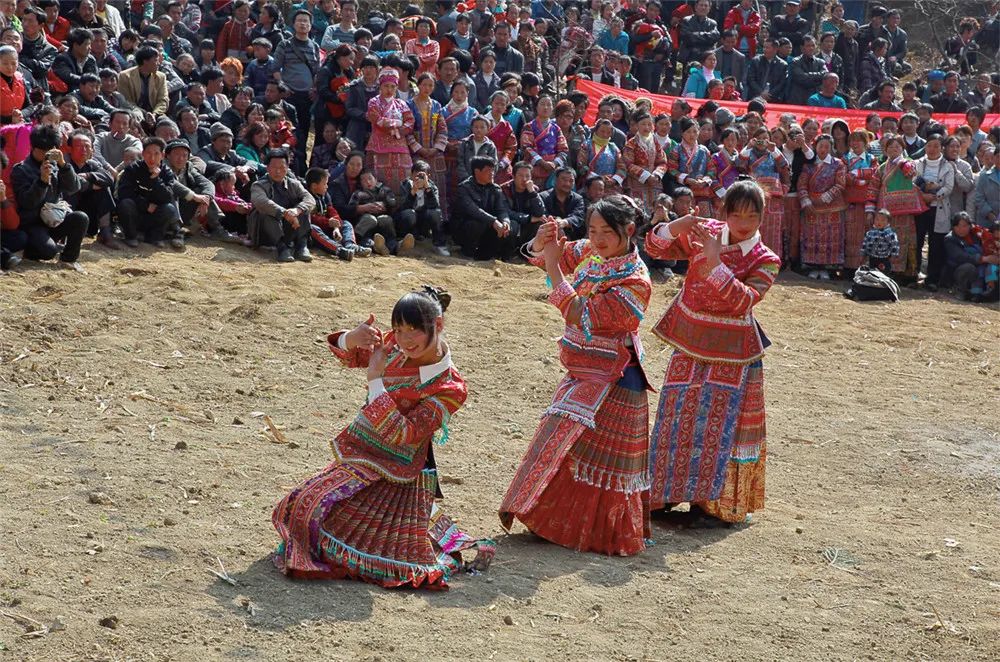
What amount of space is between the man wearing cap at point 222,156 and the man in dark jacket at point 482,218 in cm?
207

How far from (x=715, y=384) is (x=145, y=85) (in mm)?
7759

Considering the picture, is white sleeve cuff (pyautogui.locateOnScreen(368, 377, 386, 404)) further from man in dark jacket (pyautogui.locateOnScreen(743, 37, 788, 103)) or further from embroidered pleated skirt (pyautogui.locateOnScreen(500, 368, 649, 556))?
man in dark jacket (pyautogui.locateOnScreen(743, 37, 788, 103))

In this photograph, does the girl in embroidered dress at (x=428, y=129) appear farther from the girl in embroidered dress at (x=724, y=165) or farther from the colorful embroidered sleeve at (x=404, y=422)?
the colorful embroidered sleeve at (x=404, y=422)

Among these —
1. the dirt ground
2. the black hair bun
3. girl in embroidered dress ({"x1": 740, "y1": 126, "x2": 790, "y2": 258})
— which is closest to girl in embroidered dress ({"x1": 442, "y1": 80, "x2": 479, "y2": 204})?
the dirt ground

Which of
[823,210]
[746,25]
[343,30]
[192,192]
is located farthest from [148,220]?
[746,25]

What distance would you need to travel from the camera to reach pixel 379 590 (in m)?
5.07

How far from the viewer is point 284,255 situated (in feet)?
36.7

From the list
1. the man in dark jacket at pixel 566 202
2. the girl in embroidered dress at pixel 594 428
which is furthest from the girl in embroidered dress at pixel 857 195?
the girl in embroidered dress at pixel 594 428

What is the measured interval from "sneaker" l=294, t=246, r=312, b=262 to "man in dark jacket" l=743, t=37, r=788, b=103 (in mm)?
8575

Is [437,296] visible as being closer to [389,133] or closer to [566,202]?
[389,133]

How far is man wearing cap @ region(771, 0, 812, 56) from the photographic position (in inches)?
733

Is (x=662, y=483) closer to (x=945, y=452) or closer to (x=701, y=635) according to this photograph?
(x=701, y=635)

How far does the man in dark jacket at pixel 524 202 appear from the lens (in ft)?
42.1

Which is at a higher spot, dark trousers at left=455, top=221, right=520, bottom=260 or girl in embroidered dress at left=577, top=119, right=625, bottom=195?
girl in embroidered dress at left=577, top=119, right=625, bottom=195
